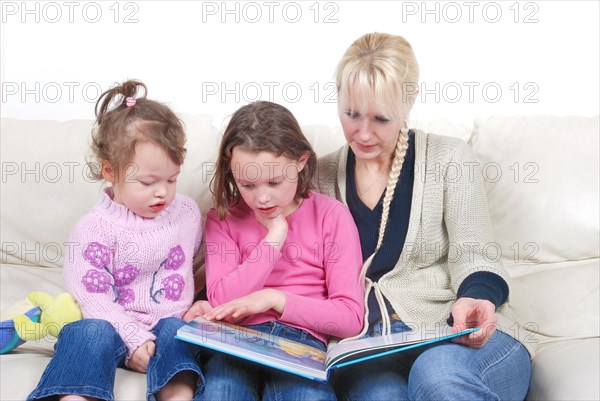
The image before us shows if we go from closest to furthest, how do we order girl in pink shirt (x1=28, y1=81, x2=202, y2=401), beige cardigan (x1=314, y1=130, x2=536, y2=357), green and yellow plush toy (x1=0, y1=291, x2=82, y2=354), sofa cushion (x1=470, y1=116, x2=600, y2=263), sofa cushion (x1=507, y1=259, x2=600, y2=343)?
1. girl in pink shirt (x1=28, y1=81, x2=202, y2=401)
2. green and yellow plush toy (x1=0, y1=291, x2=82, y2=354)
3. beige cardigan (x1=314, y1=130, x2=536, y2=357)
4. sofa cushion (x1=507, y1=259, x2=600, y2=343)
5. sofa cushion (x1=470, y1=116, x2=600, y2=263)

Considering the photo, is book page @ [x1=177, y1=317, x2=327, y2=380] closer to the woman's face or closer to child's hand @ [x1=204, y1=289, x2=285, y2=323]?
child's hand @ [x1=204, y1=289, x2=285, y2=323]

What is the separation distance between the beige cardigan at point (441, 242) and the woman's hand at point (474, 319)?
0.40 ft

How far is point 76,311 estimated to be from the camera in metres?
1.80

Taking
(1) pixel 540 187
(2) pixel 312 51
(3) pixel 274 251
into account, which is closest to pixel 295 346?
(3) pixel 274 251

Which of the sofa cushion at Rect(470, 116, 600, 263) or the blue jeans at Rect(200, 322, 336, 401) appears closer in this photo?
the blue jeans at Rect(200, 322, 336, 401)

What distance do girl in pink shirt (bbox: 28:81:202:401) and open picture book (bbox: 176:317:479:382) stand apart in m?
0.09

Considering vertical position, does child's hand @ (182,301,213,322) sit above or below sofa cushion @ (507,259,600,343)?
above

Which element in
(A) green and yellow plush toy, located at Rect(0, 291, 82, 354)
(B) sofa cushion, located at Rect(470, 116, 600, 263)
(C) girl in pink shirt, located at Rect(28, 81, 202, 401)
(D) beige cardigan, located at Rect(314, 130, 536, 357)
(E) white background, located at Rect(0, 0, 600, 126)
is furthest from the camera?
(E) white background, located at Rect(0, 0, 600, 126)

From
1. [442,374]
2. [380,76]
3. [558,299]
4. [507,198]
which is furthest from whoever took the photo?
[507,198]

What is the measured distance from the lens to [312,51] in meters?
2.66

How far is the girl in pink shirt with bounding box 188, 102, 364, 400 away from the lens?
1.76 m

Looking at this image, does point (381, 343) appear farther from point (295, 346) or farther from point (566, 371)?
point (566, 371)

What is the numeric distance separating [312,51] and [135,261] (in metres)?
1.09

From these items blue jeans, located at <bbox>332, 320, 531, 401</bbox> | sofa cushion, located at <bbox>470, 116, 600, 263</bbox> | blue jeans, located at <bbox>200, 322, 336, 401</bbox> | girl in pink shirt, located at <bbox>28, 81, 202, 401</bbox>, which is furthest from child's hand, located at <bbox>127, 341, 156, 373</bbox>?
sofa cushion, located at <bbox>470, 116, 600, 263</bbox>
